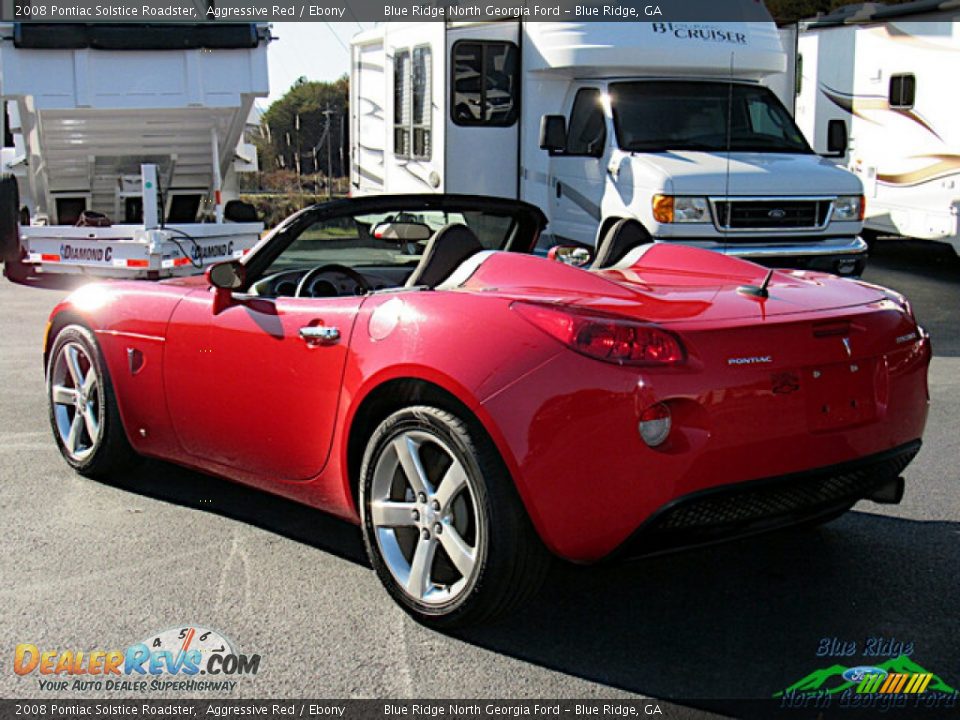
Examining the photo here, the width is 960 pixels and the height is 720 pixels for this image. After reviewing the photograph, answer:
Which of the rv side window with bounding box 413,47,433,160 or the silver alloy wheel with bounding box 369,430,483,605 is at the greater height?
the rv side window with bounding box 413,47,433,160

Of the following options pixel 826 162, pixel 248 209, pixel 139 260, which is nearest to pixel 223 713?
pixel 826 162

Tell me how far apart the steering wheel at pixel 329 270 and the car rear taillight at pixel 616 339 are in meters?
1.42

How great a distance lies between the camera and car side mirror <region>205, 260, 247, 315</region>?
15.6 ft

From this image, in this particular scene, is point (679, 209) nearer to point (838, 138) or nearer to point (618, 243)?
point (838, 138)

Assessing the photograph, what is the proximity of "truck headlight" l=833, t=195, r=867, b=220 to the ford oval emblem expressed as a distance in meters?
7.99

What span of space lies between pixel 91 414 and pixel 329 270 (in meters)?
1.37

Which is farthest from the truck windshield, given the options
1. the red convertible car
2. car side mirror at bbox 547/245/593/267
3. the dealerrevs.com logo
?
the dealerrevs.com logo

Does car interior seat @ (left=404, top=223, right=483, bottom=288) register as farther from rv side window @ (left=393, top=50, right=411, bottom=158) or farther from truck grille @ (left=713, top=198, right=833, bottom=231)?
rv side window @ (left=393, top=50, right=411, bottom=158)

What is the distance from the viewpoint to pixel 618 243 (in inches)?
206

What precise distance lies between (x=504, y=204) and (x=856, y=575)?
2.31 m

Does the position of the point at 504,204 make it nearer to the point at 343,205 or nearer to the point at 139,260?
the point at 343,205

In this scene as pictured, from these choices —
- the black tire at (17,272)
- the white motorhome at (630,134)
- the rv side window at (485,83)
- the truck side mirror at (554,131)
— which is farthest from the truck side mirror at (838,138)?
the black tire at (17,272)

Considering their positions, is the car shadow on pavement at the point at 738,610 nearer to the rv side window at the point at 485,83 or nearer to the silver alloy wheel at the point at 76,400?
the silver alloy wheel at the point at 76,400

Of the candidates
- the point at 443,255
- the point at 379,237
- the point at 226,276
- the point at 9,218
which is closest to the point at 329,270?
the point at 379,237
